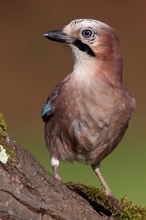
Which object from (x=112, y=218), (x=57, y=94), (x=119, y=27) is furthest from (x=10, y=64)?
(x=112, y=218)

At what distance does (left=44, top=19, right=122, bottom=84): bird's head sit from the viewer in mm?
3787

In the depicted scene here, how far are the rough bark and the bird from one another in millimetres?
920

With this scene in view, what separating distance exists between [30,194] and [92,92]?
1.19m

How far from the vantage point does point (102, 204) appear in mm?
3398

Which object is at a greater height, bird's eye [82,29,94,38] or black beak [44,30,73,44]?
black beak [44,30,73,44]

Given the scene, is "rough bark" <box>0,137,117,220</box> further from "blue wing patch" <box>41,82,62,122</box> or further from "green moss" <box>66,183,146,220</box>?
"blue wing patch" <box>41,82,62,122</box>

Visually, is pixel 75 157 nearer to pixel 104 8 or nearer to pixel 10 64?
pixel 10 64

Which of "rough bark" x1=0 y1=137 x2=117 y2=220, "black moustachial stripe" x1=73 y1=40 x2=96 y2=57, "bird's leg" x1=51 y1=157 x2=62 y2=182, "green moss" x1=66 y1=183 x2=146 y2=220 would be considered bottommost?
"rough bark" x1=0 y1=137 x2=117 y2=220

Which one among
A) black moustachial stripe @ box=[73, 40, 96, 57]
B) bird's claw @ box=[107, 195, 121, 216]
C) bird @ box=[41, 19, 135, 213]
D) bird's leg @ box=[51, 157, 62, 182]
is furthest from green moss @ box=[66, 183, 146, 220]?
black moustachial stripe @ box=[73, 40, 96, 57]

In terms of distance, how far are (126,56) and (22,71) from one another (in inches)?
44.7

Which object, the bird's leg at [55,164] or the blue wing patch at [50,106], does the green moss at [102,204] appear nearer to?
the bird's leg at [55,164]

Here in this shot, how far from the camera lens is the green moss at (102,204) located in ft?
11.0

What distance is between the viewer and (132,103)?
4.08 metres

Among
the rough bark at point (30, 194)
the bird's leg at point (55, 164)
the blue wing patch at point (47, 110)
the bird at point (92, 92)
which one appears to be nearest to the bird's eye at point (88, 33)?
the bird at point (92, 92)
